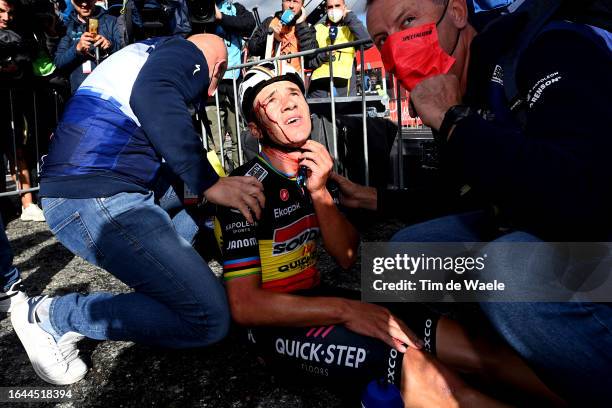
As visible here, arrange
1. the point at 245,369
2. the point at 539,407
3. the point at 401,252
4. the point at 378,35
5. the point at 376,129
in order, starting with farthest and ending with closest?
the point at 376,129, the point at 401,252, the point at 245,369, the point at 378,35, the point at 539,407

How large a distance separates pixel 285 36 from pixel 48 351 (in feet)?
15.6

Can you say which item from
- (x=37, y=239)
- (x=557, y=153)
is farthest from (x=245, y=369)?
(x=37, y=239)

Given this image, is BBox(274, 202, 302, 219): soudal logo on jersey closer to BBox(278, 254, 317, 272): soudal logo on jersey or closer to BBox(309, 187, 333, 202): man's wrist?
BBox(309, 187, 333, 202): man's wrist

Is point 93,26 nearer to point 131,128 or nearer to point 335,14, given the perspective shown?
point 335,14

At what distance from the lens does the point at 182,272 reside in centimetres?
203

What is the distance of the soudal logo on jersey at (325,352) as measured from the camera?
1738 millimetres

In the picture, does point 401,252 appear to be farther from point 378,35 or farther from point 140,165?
point 140,165

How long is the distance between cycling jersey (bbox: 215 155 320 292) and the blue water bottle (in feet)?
2.38

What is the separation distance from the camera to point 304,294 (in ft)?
6.77

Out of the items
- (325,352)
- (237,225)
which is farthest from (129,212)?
(325,352)

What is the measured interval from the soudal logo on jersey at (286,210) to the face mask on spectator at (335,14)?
14.2 ft

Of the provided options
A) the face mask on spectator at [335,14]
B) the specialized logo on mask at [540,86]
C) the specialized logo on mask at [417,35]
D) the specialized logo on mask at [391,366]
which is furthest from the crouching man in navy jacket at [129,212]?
the face mask on spectator at [335,14]

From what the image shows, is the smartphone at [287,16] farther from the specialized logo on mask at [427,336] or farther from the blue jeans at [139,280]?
the specialized logo on mask at [427,336]

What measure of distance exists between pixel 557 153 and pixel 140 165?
187 centimetres
